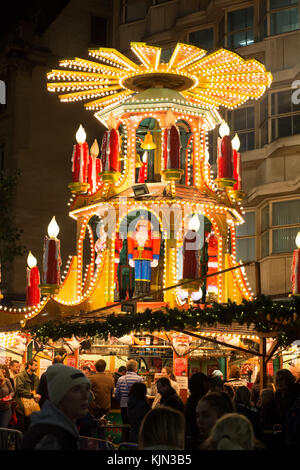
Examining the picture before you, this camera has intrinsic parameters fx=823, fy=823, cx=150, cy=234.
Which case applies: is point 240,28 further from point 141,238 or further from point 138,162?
point 141,238

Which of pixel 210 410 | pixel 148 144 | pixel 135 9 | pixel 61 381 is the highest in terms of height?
pixel 135 9

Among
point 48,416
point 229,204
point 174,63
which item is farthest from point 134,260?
point 48,416

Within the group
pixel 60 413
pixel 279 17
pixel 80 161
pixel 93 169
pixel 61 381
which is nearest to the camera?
pixel 60 413

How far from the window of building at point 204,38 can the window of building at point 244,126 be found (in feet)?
9.81

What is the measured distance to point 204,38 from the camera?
96.4ft

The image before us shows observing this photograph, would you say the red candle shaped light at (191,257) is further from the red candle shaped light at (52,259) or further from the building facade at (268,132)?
the building facade at (268,132)

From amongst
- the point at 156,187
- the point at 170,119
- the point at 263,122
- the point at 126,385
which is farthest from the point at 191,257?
the point at 263,122

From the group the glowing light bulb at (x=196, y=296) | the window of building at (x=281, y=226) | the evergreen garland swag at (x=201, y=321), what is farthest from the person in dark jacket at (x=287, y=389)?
the window of building at (x=281, y=226)

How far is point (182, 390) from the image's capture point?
56.8ft

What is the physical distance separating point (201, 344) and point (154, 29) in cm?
1524

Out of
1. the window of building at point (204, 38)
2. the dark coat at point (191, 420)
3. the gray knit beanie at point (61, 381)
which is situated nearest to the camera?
the gray knit beanie at point (61, 381)

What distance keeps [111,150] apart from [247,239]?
989 cm

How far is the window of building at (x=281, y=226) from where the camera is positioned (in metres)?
25.5
